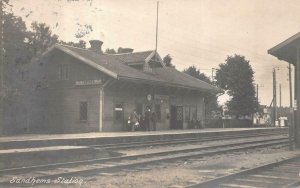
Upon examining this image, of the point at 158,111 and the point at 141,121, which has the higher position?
the point at 158,111

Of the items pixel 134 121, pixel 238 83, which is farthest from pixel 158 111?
pixel 238 83

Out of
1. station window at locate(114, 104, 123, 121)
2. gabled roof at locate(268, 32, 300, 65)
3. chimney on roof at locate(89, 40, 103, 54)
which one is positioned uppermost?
chimney on roof at locate(89, 40, 103, 54)

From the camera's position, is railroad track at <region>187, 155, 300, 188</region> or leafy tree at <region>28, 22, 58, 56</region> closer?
railroad track at <region>187, 155, 300, 188</region>

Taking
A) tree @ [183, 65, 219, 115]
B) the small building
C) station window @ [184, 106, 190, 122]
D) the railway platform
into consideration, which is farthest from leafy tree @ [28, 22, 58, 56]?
tree @ [183, 65, 219, 115]

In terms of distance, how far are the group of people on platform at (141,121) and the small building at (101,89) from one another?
16.8 inches

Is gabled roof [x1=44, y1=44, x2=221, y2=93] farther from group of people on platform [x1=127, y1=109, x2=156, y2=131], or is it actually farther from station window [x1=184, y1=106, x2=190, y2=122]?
group of people on platform [x1=127, y1=109, x2=156, y2=131]

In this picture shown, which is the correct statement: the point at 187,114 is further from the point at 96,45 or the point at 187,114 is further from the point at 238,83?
the point at 238,83

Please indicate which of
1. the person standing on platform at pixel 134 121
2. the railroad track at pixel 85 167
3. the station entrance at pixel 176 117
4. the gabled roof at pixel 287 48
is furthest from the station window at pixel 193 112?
the railroad track at pixel 85 167

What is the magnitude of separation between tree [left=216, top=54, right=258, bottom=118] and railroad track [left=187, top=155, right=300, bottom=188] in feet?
156

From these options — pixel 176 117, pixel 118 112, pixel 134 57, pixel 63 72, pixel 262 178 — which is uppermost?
pixel 134 57

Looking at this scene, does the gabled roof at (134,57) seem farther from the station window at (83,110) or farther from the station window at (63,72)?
the station window at (83,110)

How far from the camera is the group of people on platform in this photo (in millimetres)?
28672

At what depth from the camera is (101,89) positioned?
2777cm

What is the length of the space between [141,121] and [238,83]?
34672 mm
